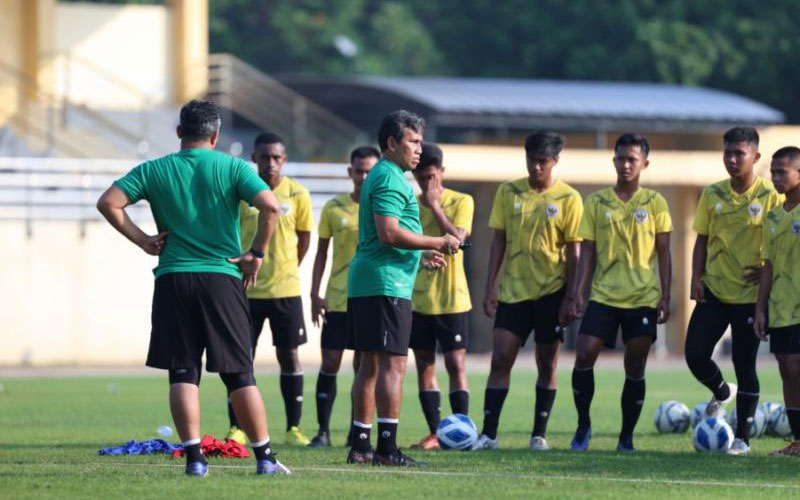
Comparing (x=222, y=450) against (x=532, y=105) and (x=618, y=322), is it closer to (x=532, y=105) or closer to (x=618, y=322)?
(x=618, y=322)

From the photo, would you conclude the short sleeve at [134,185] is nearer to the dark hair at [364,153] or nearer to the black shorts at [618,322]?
the dark hair at [364,153]

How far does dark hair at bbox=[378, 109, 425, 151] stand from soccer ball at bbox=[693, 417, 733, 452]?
3417mm

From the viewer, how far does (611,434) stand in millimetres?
14531

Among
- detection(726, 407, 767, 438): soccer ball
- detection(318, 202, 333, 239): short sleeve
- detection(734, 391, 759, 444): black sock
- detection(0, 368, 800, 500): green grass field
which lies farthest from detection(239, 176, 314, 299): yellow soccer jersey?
detection(726, 407, 767, 438): soccer ball

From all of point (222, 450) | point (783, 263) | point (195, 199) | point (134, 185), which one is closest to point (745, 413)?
point (783, 263)

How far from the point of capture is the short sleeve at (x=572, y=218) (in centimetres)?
1295

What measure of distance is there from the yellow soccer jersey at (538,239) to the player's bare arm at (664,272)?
0.66 metres

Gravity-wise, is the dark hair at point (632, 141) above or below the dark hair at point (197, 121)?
above

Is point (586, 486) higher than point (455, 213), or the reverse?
point (455, 213)

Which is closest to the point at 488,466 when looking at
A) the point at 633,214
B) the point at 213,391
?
the point at 633,214

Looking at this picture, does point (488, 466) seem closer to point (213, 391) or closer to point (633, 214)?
point (633, 214)

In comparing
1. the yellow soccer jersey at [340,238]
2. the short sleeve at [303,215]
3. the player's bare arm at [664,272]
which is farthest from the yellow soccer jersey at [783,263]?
the short sleeve at [303,215]

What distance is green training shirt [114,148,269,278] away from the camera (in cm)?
1000

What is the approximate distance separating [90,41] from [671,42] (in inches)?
689
